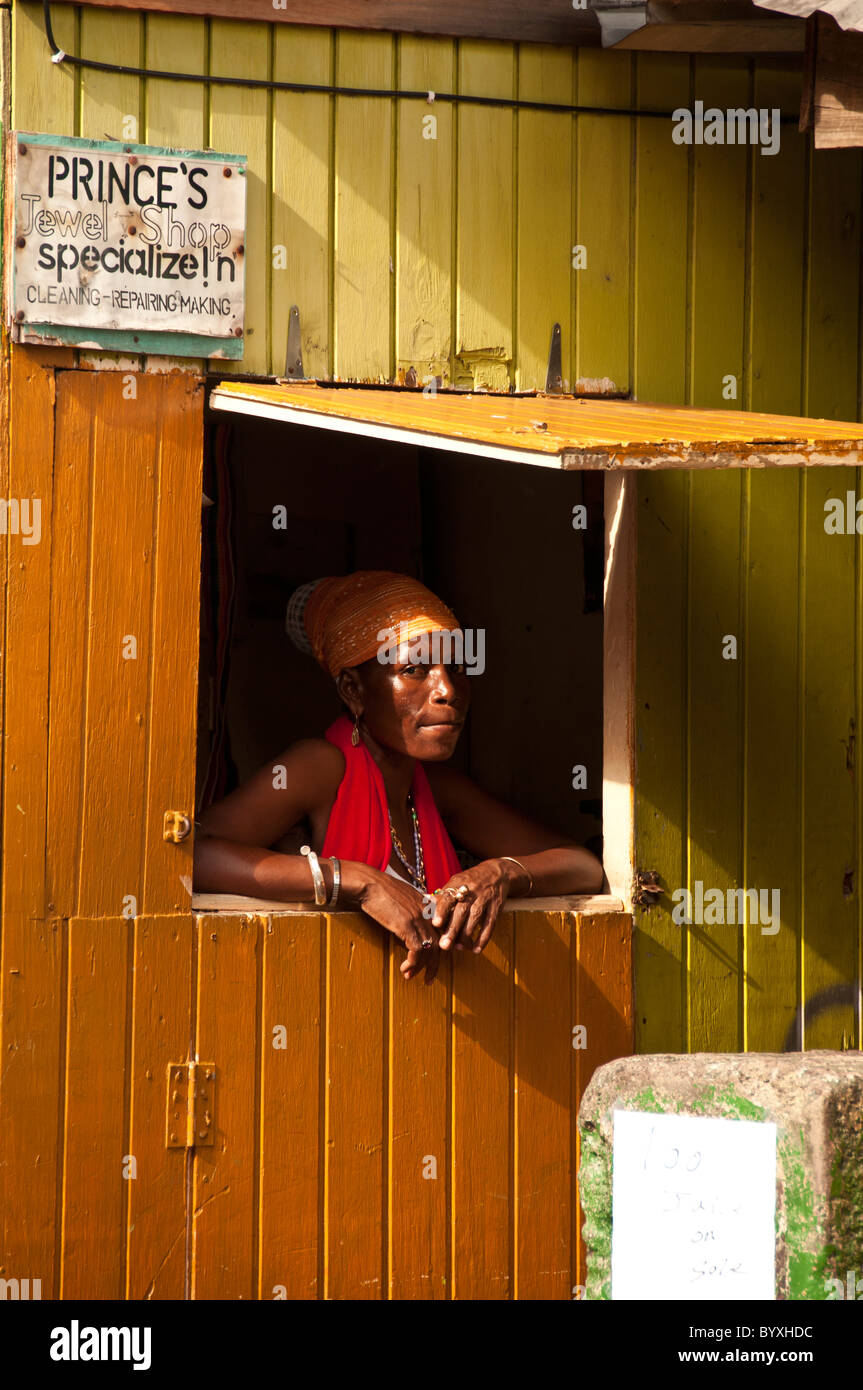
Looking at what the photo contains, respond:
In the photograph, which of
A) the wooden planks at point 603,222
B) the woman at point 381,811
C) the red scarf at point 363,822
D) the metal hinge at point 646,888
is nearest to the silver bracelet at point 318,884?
the woman at point 381,811

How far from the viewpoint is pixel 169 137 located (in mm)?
4090

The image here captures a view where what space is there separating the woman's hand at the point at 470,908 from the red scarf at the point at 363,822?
1.02ft

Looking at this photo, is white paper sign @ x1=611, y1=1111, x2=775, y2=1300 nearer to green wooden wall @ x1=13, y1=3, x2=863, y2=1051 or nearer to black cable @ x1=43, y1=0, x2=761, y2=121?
green wooden wall @ x1=13, y1=3, x2=863, y2=1051

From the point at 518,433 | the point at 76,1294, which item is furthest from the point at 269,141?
the point at 76,1294

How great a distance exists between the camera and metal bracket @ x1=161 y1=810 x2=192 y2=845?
405 centimetres

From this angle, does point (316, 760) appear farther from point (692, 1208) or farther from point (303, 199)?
point (692, 1208)

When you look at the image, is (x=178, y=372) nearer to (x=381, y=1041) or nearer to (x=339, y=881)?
(x=339, y=881)

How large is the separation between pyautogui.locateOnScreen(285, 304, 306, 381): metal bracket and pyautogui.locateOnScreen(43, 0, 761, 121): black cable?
598 millimetres

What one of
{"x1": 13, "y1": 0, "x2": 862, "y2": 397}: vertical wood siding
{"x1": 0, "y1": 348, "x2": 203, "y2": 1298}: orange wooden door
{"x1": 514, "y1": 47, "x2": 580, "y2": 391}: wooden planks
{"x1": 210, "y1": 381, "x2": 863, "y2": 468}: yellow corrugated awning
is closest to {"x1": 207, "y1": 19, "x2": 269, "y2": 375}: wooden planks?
{"x1": 13, "y1": 0, "x2": 862, "y2": 397}: vertical wood siding

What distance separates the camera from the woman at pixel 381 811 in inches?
161

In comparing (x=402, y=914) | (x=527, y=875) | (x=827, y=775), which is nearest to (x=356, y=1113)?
(x=402, y=914)

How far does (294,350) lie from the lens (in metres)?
4.18

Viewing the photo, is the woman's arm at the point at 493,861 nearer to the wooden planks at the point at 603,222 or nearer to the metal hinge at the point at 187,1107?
the metal hinge at the point at 187,1107

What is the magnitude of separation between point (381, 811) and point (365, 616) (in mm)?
578
